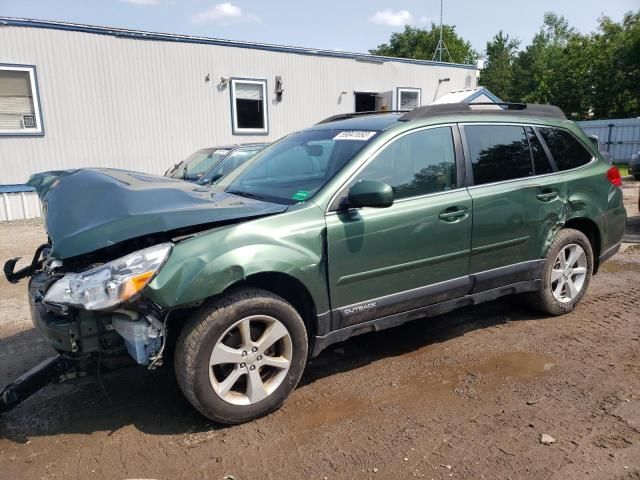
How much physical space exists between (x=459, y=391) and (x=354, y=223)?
131cm

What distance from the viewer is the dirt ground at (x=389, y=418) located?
8.25ft

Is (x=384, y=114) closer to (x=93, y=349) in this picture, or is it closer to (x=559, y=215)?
(x=559, y=215)

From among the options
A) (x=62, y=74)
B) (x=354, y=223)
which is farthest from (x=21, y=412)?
(x=62, y=74)

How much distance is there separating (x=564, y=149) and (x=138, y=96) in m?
10.1

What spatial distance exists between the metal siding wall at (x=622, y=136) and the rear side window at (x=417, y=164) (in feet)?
73.6

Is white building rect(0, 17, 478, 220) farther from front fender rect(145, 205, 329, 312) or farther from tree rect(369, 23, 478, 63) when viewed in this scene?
tree rect(369, 23, 478, 63)

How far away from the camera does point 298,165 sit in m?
3.67

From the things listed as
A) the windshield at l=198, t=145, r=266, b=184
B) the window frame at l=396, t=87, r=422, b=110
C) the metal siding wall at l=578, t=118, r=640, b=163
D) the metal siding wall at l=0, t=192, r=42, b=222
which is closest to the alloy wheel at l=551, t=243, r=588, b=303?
the windshield at l=198, t=145, r=266, b=184

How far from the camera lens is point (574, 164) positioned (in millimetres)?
4363

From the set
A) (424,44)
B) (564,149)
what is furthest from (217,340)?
(424,44)

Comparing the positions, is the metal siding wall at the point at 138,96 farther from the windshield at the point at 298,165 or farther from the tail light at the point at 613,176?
the tail light at the point at 613,176

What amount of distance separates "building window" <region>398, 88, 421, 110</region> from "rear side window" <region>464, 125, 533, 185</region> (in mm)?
12273

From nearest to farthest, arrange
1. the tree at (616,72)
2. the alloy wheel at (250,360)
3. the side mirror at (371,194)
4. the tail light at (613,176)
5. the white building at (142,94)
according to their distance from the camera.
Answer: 1. the alloy wheel at (250,360)
2. the side mirror at (371,194)
3. the tail light at (613,176)
4. the white building at (142,94)
5. the tree at (616,72)

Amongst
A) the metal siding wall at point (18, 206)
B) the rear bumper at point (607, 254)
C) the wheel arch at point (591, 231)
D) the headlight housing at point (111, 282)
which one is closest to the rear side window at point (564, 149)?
the wheel arch at point (591, 231)
